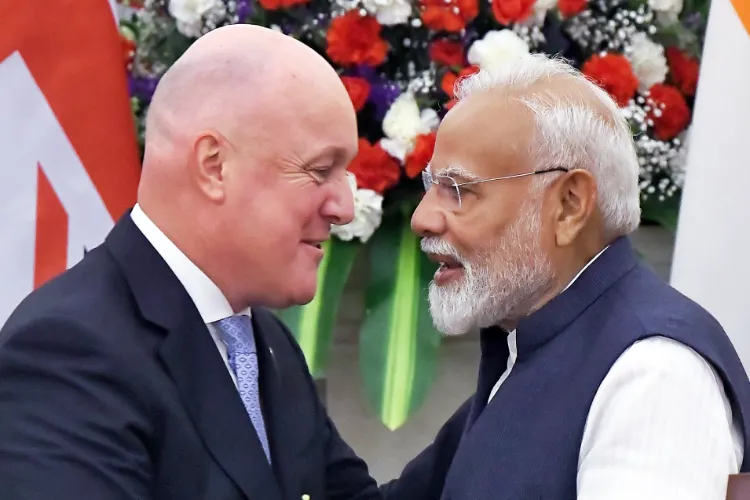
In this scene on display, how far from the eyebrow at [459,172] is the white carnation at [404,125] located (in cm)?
34

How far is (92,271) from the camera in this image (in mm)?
1244

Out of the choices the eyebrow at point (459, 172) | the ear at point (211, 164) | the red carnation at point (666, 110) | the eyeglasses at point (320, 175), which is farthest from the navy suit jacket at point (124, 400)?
the red carnation at point (666, 110)

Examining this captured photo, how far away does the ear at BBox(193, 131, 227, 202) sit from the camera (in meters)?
1.21

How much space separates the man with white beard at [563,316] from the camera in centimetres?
112

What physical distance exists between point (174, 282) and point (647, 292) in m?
0.72

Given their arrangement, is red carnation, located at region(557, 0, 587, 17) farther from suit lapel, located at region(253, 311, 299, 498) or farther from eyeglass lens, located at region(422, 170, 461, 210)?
suit lapel, located at region(253, 311, 299, 498)

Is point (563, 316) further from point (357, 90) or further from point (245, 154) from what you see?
point (357, 90)

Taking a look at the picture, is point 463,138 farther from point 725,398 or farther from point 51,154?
point 51,154

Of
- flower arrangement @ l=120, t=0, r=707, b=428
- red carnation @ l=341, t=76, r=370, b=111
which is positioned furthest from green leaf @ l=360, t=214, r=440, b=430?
red carnation @ l=341, t=76, r=370, b=111

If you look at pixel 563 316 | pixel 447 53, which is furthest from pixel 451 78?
pixel 563 316

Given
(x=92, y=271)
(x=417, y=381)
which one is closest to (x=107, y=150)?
(x=92, y=271)

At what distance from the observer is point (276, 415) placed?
55.1 inches

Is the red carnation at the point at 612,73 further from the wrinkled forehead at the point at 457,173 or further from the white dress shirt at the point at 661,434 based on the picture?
the white dress shirt at the point at 661,434

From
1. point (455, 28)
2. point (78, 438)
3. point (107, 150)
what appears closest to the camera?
point (78, 438)
